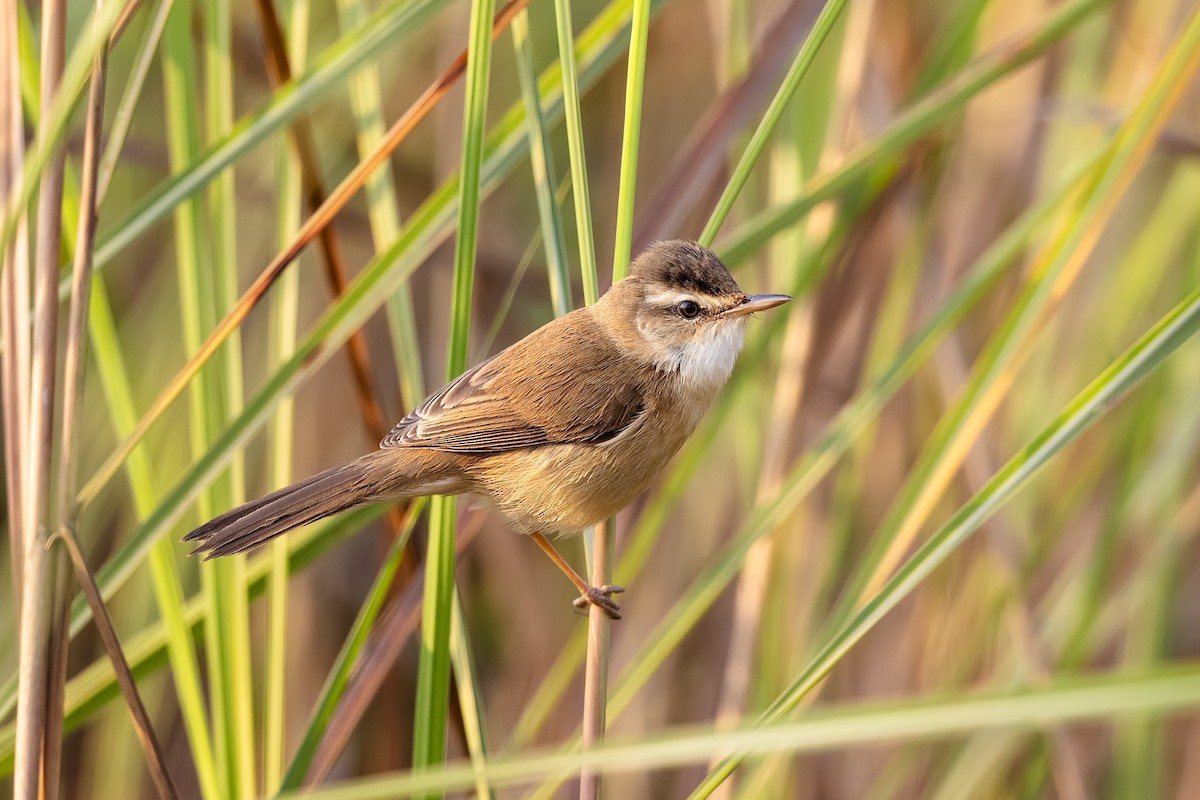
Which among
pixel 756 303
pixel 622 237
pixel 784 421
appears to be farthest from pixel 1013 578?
pixel 622 237

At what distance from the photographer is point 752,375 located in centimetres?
263

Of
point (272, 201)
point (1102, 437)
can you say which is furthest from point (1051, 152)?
point (272, 201)

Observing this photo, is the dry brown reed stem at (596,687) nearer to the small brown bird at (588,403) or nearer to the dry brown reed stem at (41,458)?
the small brown bird at (588,403)

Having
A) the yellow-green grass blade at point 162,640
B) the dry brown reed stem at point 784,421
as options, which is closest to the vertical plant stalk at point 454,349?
the yellow-green grass blade at point 162,640

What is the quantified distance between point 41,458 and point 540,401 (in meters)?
1.02

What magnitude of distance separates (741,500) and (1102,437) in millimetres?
1157

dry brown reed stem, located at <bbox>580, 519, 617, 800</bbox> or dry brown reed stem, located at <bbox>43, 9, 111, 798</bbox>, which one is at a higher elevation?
dry brown reed stem, located at <bbox>43, 9, 111, 798</bbox>

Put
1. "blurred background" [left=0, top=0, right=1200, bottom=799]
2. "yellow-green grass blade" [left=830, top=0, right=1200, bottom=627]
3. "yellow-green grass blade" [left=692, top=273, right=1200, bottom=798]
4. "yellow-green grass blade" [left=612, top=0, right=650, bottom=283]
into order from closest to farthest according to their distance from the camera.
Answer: "yellow-green grass blade" [left=692, top=273, right=1200, bottom=798]
"yellow-green grass blade" [left=612, top=0, right=650, bottom=283]
"yellow-green grass blade" [left=830, top=0, right=1200, bottom=627]
"blurred background" [left=0, top=0, right=1200, bottom=799]

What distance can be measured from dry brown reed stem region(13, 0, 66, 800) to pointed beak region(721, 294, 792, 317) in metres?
1.32

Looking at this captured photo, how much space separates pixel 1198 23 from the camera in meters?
1.75

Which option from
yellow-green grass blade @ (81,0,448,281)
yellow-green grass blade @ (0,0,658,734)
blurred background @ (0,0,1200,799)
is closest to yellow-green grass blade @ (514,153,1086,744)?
blurred background @ (0,0,1200,799)

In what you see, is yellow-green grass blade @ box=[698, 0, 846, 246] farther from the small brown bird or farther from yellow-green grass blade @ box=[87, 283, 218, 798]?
yellow-green grass blade @ box=[87, 283, 218, 798]

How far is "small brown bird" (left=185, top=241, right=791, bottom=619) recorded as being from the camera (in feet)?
7.36

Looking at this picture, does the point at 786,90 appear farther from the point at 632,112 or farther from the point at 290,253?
the point at 290,253
